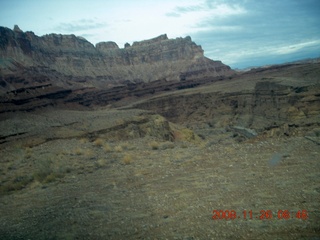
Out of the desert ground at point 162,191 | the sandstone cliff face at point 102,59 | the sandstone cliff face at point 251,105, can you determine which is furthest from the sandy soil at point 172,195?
the sandstone cliff face at point 102,59

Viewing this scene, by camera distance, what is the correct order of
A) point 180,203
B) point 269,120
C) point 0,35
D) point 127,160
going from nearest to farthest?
point 180,203 < point 127,160 < point 269,120 < point 0,35

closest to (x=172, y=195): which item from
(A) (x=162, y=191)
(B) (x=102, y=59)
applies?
(A) (x=162, y=191)

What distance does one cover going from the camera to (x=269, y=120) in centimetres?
3962

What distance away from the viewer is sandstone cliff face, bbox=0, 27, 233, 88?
82.3 metres

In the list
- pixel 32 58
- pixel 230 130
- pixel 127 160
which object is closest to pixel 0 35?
pixel 32 58

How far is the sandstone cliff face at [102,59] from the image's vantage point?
82.3 metres

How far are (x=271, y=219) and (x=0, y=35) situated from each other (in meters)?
85.9

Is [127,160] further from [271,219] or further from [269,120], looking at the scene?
[269,120]
